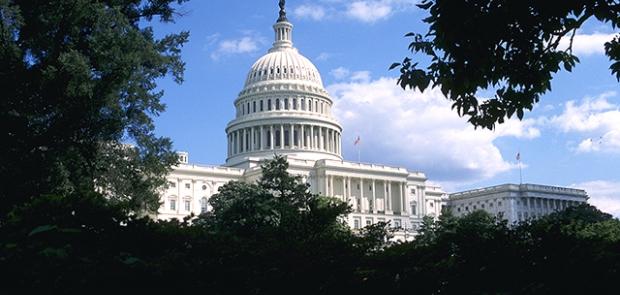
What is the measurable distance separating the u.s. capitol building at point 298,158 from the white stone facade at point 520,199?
0.42m

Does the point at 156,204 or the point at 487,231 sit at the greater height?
the point at 156,204

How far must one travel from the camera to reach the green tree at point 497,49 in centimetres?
1125

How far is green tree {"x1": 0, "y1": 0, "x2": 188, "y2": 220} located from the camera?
988 inches

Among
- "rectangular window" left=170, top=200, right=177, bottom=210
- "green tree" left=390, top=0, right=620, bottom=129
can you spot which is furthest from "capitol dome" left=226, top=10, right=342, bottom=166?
"green tree" left=390, top=0, right=620, bottom=129

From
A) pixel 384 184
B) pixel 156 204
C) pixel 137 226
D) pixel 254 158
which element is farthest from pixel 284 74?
pixel 137 226

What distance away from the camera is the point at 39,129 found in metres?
26.5

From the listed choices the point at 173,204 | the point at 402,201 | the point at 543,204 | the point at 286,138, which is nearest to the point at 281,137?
the point at 286,138

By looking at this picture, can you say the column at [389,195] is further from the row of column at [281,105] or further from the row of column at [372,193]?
the row of column at [281,105]

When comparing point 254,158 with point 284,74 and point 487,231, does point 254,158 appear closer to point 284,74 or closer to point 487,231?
point 284,74

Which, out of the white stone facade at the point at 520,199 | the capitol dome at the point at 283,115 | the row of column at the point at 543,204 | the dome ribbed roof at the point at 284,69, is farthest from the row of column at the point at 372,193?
the row of column at the point at 543,204

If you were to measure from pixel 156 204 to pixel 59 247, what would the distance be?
19884 millimetres

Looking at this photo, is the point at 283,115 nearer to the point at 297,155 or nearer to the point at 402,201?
the point at 297,155

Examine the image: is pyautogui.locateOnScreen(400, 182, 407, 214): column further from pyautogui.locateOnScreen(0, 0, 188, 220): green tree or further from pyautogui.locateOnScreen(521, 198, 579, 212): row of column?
pyautogui.locateOnScreen(0, 0, 188, 220): green tree

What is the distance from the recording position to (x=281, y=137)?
140625 mm
